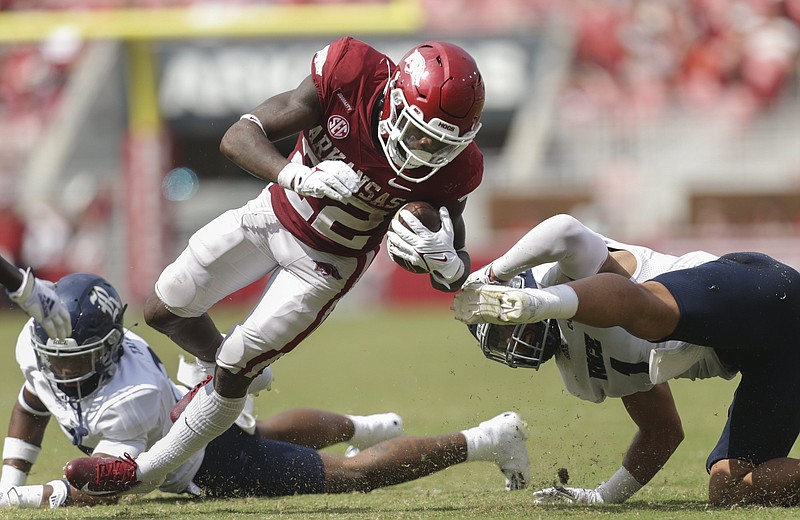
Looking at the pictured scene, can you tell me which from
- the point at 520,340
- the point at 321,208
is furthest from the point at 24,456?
the point at 520,340

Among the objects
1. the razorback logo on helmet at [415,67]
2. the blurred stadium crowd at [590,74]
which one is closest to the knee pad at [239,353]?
the razorback logo on helmet at [415,67]

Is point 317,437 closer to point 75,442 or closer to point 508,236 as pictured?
point 75,442

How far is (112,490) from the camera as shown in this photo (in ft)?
13.7

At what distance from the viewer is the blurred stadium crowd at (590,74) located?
17.5 metres

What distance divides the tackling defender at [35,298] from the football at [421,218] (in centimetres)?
129

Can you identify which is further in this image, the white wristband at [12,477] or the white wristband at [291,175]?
the white wristband at [12,477]

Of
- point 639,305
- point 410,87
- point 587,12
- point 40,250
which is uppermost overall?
point 410,87

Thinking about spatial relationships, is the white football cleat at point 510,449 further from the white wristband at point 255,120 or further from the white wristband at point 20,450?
the white wristband at point 20,450

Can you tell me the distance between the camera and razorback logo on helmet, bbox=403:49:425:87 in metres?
3.98

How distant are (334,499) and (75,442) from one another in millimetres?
1075

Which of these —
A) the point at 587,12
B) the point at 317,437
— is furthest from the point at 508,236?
the point at 317,437

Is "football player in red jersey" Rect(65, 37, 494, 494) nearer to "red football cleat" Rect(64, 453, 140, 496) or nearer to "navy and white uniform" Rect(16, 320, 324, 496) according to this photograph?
"red football cleat" Rect(64, 453, 140, 496)

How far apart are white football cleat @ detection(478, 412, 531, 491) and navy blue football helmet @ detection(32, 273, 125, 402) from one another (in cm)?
160

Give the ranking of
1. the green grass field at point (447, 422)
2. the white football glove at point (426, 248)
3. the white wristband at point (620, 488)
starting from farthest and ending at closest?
the white wristband at point (620, 488) < the green grass field at point (447, 422) < the white football glove at point (426, 248)
